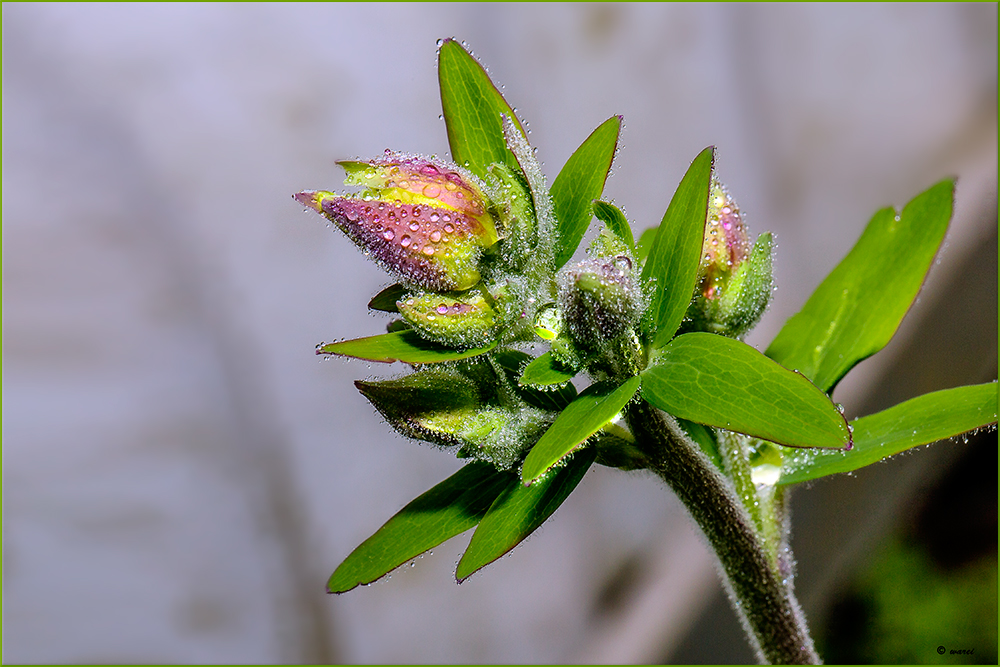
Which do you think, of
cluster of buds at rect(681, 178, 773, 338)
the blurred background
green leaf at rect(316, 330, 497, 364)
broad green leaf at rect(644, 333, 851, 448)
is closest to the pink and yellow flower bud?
cluster of buds at rect(681, 178, 773, 338)

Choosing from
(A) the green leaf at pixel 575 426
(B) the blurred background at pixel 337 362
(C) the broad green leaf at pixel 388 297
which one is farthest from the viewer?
(B) the blurred background at pixel 337 362

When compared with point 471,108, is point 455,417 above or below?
below

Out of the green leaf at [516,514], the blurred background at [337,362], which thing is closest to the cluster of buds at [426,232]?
the green leaf at [516,514]

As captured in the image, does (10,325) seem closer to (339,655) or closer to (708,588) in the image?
(339,655)

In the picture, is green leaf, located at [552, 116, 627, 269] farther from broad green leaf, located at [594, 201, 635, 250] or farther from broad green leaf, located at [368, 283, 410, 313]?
broad green leaf, located at [368, 283, 410, 313]

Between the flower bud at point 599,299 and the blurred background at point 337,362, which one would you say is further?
the blurred background at point 337,362

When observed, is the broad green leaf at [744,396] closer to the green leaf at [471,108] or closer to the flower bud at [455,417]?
the flower bud at [455,417]

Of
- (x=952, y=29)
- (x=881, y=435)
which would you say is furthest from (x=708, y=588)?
(x=952, y=29)

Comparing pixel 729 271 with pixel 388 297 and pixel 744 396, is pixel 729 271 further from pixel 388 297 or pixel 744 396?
pixel 388 297

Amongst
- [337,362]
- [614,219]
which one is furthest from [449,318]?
[337,362]
